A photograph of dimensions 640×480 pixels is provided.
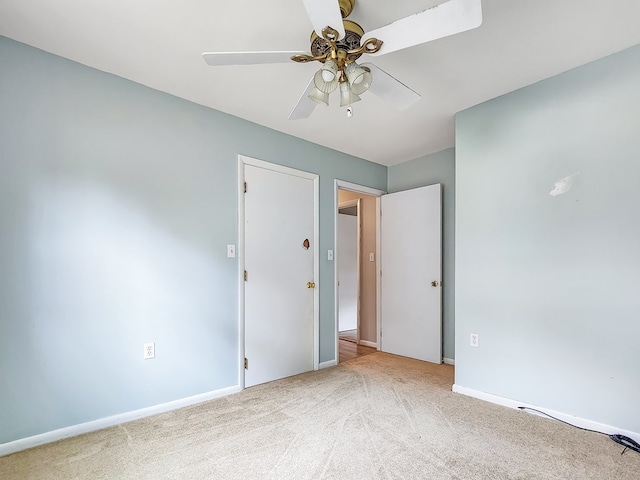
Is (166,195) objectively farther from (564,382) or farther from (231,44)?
(564,382)

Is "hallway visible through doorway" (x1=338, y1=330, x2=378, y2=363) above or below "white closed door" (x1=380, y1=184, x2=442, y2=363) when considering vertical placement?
below

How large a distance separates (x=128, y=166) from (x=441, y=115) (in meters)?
2.56

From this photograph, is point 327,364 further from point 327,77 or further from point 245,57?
point 245,57

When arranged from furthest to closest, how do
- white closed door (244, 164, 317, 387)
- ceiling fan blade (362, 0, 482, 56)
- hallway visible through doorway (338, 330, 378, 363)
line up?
1. hallway visible through doorway (338, 330, 378, 363)
2. white closed door (244, 164, 317, 387)
3. ceiling fan blade (362, 0, 482, 56)

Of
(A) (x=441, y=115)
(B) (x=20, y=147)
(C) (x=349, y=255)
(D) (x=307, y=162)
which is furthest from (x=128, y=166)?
(C) (x=349, y=255)

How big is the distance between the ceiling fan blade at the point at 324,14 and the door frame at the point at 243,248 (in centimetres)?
167

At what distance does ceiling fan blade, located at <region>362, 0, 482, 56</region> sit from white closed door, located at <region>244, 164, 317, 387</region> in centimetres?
181

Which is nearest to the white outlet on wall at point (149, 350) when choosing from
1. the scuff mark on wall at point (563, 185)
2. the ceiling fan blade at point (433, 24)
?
the ceiling fan blade at point (433, 24)

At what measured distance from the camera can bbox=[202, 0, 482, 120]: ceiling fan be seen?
129 cm

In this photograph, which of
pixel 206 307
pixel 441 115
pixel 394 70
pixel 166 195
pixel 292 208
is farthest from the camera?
pixel 292 208

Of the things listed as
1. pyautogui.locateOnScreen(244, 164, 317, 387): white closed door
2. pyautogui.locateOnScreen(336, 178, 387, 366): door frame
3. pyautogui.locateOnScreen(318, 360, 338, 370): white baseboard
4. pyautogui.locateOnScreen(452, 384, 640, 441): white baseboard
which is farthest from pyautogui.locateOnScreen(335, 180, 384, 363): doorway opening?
pyautogui.locateOnScreen(452, 384, 640, 441): white baseboard

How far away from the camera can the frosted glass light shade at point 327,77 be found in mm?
1601

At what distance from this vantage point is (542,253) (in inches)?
93.0

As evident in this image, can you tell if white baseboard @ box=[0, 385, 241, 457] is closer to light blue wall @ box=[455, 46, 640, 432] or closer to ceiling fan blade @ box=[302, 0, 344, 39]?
light blue wall @ box=[455, 46, 640, 432]
